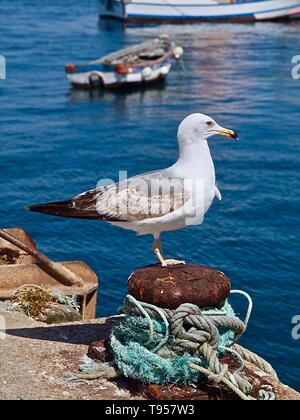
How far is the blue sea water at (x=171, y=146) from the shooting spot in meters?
22.5

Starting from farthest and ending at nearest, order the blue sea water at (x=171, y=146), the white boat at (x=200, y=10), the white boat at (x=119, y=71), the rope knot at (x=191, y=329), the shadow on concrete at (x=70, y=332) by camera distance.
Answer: the white boat at (x=200, y=10) < the white boat at (x=119, y=71) < the blue sea water at (x=171, y=146) < the shadow on concrete at (x=70, y=332) < the rope knot at (x=191, y=329)

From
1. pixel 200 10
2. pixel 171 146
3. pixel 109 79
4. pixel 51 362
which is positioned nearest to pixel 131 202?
pixel 51 362

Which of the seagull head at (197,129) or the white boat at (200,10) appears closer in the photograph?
the seagull head at (197,129)

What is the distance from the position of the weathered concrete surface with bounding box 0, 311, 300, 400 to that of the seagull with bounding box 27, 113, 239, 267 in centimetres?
186

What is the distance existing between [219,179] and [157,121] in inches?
352

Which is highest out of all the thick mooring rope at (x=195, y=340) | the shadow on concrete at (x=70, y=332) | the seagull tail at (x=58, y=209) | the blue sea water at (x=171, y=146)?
the seagull tail at (x=58, y=209)

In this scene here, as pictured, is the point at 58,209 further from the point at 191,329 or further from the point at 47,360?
the point at 191,329

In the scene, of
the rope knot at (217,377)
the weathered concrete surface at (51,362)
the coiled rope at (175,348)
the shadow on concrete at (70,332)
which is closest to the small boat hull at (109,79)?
the weathered concrete surface at (51,362)

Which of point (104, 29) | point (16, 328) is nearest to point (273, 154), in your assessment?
point (16, 328)

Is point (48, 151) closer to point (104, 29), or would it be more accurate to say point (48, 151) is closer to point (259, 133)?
point (259, 133)

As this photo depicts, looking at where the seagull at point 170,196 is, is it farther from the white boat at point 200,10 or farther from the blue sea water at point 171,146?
the white boat at point 200,10

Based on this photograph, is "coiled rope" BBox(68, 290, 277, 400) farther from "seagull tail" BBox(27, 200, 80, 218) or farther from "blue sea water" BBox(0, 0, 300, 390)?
"blue sea water" BBox(0, 0, 300, 390)

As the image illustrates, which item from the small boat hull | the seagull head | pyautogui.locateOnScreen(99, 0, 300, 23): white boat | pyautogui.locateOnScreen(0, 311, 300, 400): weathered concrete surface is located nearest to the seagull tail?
the seagull head

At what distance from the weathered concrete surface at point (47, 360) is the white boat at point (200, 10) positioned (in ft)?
165
